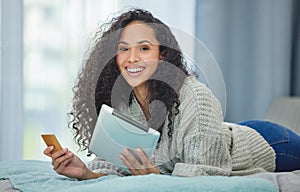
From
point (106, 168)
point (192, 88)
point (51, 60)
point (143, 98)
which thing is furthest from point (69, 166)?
point (51, 60)

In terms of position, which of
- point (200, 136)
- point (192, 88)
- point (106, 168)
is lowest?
point (106, 168)

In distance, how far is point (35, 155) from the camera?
7.25 feet

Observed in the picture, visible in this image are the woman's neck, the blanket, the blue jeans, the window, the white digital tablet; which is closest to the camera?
the blanket

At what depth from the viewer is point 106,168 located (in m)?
1.33

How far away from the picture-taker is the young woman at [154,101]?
3.84ft

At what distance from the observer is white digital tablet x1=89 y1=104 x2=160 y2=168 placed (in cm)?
110

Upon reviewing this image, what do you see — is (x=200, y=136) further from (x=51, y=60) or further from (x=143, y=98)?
(x=51, y=60)

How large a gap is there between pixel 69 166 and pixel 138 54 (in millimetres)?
309

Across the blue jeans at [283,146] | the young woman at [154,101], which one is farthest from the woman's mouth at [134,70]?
the blue jeans at [283,146]

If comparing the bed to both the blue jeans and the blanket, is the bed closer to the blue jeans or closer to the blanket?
the blanket

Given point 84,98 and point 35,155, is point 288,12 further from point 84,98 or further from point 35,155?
point 84,98

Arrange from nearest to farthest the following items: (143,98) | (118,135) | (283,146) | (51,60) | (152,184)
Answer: (152,184)
(118,135)
(143,98)
(283,146)
(51,60)

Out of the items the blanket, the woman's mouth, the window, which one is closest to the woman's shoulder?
the woman's mouth

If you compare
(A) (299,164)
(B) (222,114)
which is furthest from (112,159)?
(A) (299,164)
